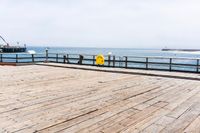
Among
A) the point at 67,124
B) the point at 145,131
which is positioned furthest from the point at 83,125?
the point at 145,131

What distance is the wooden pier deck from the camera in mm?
3963

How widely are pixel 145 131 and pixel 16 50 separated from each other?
72801 mm

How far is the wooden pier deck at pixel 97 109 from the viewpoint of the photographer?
156 inches

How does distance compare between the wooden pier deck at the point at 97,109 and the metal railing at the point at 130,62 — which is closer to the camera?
the wooden pier deck at the point at 97,109

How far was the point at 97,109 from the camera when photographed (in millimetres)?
4996

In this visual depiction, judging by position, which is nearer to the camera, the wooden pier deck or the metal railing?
the wooden pier deck

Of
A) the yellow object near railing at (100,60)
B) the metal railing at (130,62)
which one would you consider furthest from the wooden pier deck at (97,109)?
the yellow object near railing at (100,60)

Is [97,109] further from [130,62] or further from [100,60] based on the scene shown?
[100,60]

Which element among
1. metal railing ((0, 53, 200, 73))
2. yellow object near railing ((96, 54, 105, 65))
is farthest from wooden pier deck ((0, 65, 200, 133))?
yellow object near railing ((96, 54, 105, 65))

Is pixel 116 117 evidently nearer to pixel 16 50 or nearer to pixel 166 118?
pixel 166 118

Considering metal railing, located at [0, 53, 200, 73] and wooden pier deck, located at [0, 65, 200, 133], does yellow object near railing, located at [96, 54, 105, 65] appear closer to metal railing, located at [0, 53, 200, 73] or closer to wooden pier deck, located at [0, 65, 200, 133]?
metal railing, located at [0, 53, 200, 73]

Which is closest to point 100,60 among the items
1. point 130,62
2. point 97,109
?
point 130,62

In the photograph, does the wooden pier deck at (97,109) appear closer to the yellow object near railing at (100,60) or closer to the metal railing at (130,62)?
the metal railing at (130,62)

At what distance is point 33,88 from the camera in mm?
7133
